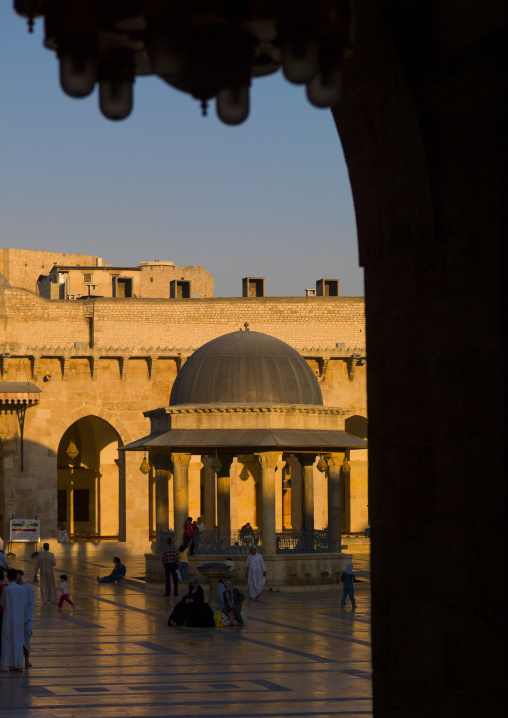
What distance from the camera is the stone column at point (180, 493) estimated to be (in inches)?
867

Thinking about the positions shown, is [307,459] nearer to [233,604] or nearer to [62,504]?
[233,604]

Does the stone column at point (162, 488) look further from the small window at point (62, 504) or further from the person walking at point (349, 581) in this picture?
the small window at point (62, 504)

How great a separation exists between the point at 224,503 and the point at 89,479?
17.6 m

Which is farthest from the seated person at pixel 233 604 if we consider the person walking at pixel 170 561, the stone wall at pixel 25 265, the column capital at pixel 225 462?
the stone wall at pixel 25 265

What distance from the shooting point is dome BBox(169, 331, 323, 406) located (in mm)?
22611

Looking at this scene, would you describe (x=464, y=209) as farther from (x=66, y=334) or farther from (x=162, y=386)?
(x=66, y=334)

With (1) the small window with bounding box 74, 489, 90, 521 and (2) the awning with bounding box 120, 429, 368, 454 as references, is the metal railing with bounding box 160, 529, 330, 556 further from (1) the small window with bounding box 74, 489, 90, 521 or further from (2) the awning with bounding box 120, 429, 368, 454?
(1) the small window with bounding box 74, 489, 90, 521

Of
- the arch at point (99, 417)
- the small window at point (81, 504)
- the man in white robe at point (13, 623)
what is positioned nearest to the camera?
the man in white robe at point (13, 623)

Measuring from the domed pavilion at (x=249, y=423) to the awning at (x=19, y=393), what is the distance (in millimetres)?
10421

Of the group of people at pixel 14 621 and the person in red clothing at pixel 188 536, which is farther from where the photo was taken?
the person in red clothing at pixel 188 536

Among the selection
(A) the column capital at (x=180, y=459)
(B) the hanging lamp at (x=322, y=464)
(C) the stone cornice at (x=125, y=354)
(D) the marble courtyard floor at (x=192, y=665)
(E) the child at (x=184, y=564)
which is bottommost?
(D) the marble courtyard floor at (x=192, y=665)

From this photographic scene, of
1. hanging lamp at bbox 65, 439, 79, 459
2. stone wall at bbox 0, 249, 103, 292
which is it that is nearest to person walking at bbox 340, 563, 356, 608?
hanging lamp at bbox 65, 439, 79, 459

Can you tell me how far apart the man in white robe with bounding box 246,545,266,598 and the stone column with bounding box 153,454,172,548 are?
3297 mm

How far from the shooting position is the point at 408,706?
4.30 metres
